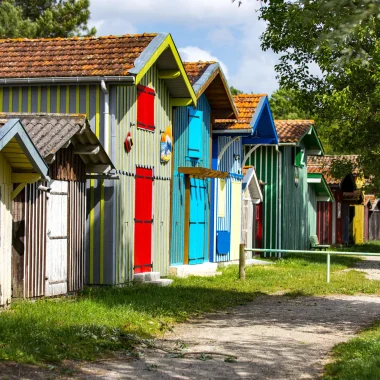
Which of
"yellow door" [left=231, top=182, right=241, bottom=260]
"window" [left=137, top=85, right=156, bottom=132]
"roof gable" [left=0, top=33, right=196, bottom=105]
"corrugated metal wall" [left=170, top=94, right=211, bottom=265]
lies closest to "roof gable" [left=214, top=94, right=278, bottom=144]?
"yellow door" [left=231, top=182, right=241, bottom=260]

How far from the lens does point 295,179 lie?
3459 cm

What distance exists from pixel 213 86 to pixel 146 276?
20.8 feet

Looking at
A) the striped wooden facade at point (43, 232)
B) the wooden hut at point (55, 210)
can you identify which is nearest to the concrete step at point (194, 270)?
the wooden hut at point (55, 210)

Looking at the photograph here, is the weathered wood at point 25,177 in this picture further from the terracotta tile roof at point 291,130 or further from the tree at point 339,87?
the terracotta tile roof at point 291,130

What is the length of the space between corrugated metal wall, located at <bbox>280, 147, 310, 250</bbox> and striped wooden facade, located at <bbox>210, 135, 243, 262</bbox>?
14.6 feet

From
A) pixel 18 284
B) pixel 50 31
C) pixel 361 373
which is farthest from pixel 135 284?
pixel 50 31

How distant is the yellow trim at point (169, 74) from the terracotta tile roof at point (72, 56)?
1.55 metres

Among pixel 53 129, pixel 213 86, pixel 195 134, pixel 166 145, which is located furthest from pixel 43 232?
pixel 213 86

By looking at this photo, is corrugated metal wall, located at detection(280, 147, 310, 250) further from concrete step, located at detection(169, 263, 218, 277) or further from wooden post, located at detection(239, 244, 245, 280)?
wooden post, located at detection(239, 244, 245, 280)

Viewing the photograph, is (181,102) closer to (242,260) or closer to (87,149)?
(242,260)

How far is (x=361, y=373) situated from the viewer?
379 inches

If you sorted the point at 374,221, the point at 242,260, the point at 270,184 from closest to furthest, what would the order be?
the point at 242,260, the point at 270,184, the point at 374,221

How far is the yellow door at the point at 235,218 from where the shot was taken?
1089 inches

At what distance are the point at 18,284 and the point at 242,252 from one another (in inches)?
321
